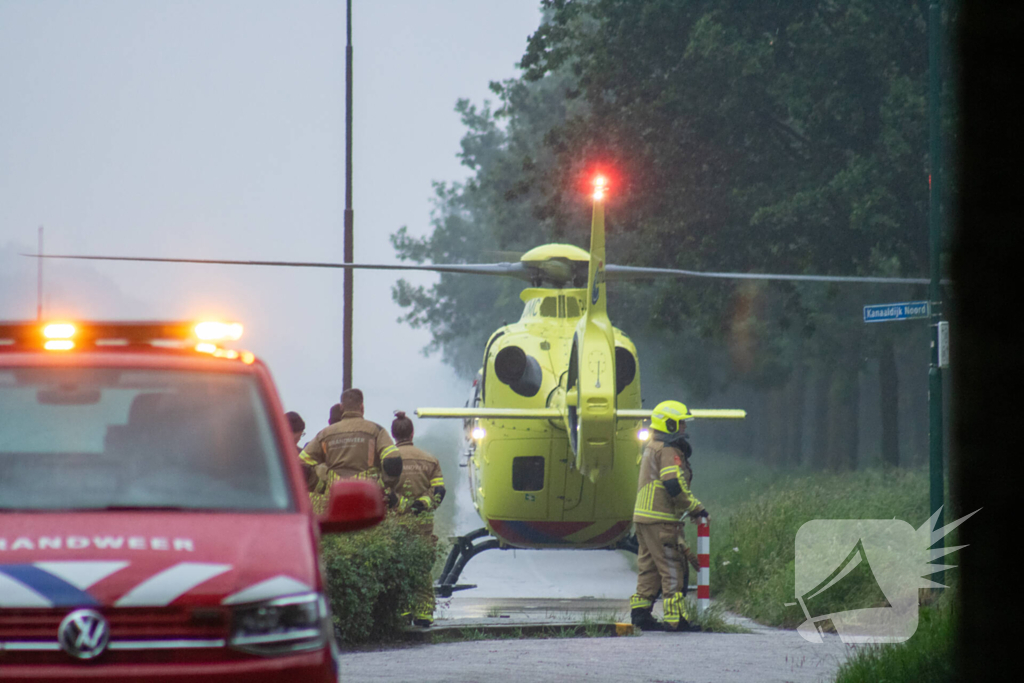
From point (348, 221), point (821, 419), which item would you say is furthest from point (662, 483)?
point (821, 419)

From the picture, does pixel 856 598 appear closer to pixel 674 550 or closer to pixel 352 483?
pixel 674 550

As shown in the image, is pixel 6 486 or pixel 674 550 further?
pixel 674 550

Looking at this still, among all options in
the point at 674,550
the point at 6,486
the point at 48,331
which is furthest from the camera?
the point at 674,550

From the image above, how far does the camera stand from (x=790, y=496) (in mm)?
18953

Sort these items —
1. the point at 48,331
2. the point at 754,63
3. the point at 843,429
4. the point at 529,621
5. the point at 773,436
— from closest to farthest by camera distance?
the point at 48,331 → the point at 529,621 → the point at 754,63 → the point at 843,429 → the point at 773,436

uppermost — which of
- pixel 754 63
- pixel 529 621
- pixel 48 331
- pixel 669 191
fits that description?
pixel 754 63

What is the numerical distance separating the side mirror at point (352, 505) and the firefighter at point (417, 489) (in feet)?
20.6

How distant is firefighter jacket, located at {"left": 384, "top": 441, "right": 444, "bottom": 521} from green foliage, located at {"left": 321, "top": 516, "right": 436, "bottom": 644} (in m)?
1.35

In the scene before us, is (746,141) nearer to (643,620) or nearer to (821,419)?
(821,419)

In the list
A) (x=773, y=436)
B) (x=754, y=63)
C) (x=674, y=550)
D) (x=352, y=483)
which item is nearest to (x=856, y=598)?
(x=674, y=550)

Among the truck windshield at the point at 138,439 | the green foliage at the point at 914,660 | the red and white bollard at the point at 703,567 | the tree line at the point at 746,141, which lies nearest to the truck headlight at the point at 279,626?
the truck windshield at the point at 138,439

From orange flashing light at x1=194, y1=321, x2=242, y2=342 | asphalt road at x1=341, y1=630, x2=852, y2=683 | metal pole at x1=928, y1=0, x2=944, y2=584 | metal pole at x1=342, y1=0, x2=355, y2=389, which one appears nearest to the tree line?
metal pole at x1=342, y1=0, x2=355, y2=389

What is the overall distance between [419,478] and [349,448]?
3.80ft

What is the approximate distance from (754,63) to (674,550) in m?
15.8
